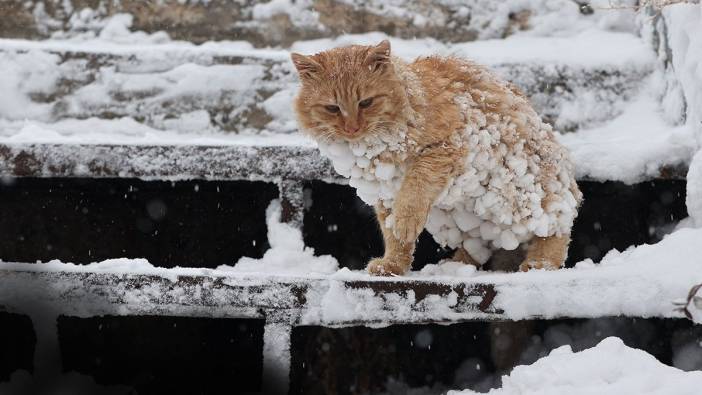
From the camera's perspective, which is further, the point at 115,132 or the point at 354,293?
the point at 115,132

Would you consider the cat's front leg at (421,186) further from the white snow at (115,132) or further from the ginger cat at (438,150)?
the white snow at (115,132)

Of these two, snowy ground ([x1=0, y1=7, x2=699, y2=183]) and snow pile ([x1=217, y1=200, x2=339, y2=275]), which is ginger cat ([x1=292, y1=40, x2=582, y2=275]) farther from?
snowy ground ([x1=0, y1=7, x2=699, y2=183])

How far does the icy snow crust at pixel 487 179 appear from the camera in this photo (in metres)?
2.99

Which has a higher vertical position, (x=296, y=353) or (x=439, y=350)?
(x=296, y=353)

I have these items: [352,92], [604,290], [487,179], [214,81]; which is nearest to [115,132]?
[214,81]

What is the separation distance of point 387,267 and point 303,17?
2.40m

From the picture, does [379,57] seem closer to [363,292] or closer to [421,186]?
[421,186]

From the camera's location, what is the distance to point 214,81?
4.56m

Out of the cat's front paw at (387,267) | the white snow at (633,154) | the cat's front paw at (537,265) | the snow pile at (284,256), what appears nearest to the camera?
the cat's front paw at (387,267)

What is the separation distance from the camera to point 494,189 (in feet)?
10.1

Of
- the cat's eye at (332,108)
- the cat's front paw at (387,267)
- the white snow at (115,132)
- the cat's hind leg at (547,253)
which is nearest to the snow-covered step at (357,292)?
the cat's front paw at (387,267)

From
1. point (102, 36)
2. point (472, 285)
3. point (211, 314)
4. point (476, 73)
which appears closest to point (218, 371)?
point (211, 314)

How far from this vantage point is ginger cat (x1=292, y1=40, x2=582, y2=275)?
9.68 feet

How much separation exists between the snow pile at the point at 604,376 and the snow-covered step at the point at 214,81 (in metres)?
2.25
